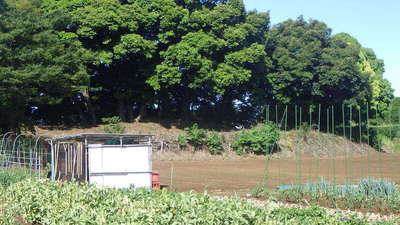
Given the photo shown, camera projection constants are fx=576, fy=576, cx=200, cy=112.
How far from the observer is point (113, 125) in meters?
38.8

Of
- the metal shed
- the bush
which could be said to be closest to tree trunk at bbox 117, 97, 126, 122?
the bush

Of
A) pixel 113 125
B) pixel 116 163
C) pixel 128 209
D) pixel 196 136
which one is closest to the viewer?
pixel 128 209

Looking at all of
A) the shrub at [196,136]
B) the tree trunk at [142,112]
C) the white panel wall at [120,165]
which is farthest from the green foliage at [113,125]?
the white panel wall at [120,165]

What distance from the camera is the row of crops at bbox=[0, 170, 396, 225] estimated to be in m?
6.53

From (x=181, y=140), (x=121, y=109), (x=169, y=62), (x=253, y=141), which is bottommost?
(x=253, y=141)

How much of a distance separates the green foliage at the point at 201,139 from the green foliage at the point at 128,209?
29742 mm

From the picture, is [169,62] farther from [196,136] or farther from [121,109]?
[121,109]

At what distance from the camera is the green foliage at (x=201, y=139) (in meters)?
40.1

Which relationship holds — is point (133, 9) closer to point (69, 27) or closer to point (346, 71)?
point (69, 27)

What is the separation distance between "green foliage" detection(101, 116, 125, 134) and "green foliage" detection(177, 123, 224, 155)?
414cm

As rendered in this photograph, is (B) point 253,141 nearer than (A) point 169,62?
No

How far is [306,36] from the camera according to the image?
160ft

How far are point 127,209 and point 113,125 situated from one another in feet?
104

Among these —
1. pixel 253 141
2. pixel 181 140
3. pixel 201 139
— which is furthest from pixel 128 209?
pixel 253 141
